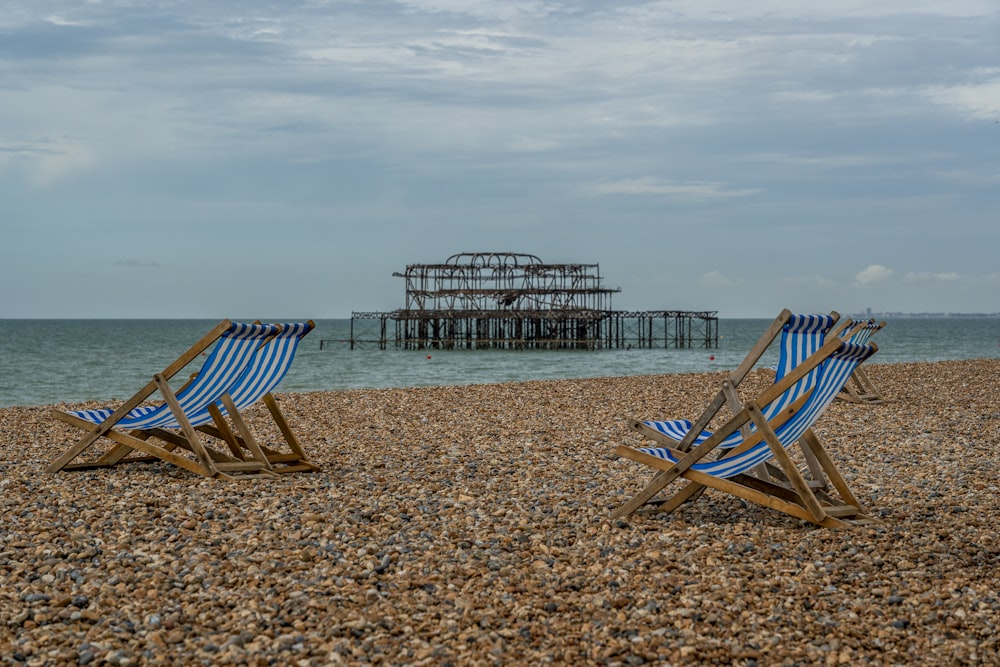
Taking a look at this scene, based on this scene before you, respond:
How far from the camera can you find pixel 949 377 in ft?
48.1

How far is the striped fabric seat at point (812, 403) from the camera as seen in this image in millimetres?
4363

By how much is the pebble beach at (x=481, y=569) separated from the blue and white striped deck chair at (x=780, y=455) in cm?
13

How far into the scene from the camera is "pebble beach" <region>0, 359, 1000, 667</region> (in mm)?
3150

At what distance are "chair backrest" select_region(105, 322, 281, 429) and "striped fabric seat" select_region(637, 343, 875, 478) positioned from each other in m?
2.59

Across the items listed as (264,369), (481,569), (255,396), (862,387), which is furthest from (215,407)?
(862,387)

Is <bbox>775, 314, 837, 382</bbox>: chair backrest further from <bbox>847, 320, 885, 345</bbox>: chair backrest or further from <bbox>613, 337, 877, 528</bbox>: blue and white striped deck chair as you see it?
<bbox>847, 320, 885, 345</bbox>: chair backrest

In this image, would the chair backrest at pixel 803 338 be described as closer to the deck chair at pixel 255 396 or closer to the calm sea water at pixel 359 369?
the deck chair at pixel 255 396

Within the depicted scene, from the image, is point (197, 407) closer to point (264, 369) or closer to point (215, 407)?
point (215, 407)

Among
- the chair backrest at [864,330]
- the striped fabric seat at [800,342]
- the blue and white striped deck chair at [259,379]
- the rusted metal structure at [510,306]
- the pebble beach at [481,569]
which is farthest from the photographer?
the rusted metal structure at [510,306]

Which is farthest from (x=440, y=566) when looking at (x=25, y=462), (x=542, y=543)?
(x=25, y=462)

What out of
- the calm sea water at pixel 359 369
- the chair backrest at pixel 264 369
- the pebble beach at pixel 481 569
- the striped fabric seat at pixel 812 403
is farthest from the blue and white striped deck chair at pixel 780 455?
the calm sea water at pixel 359 369

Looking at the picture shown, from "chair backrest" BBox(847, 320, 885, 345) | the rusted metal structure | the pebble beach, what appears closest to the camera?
the pebble beach

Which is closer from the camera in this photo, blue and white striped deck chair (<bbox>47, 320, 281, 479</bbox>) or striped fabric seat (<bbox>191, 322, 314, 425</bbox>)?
blue and white striped deck chair (<bbox>47, 320, 281, 479</bbox>)

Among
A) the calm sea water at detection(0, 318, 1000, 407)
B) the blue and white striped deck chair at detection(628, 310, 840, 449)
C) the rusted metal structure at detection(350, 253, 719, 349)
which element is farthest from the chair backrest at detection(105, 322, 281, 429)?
the rusted metal structure at detection(350, 253, 719, 349)
